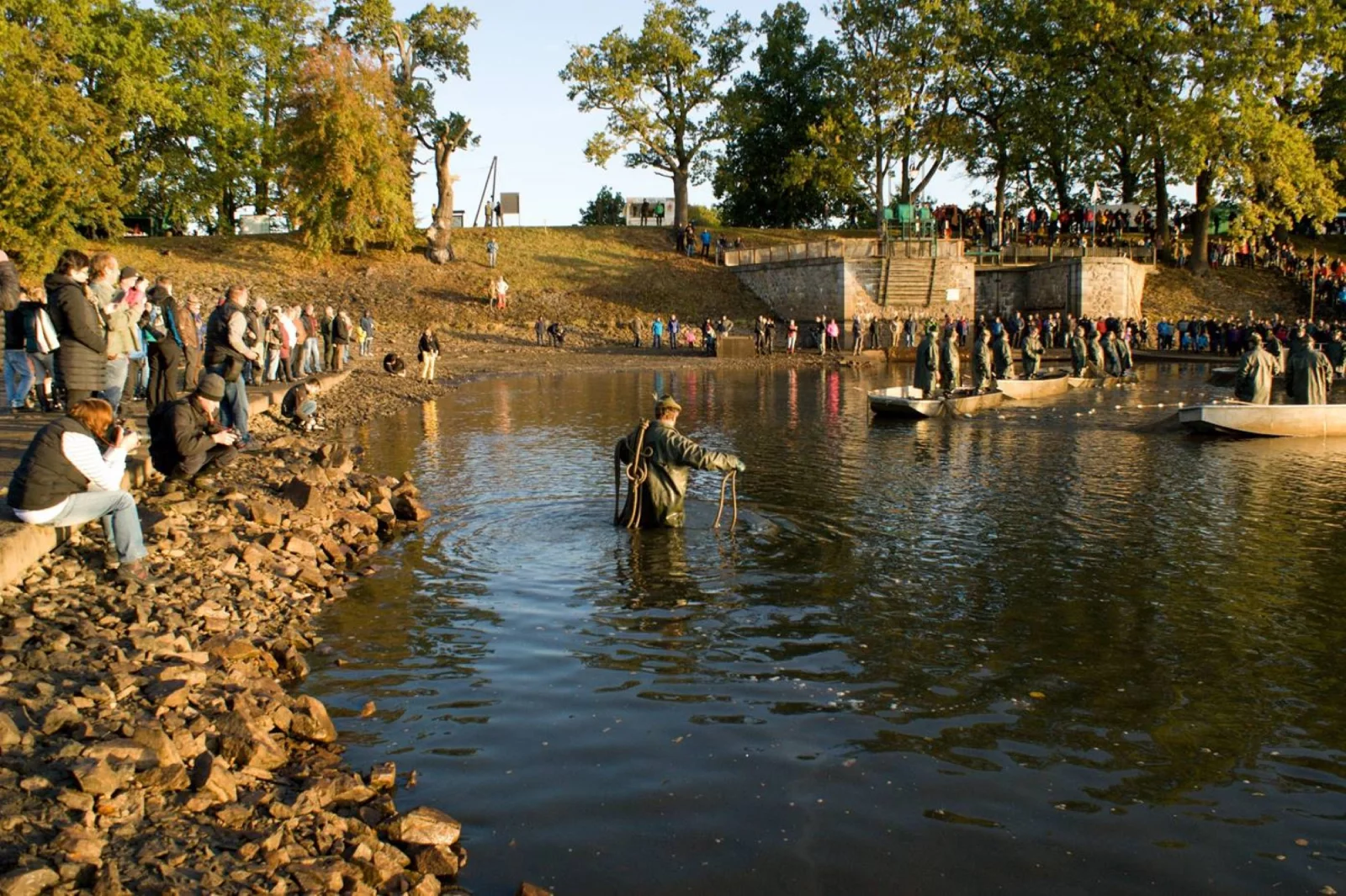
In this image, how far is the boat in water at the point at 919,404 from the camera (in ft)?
83.4

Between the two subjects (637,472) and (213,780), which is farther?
(637,472)

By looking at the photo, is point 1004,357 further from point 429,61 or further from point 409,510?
point 429,61

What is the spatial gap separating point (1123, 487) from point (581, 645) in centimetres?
1060

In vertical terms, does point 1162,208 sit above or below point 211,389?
above

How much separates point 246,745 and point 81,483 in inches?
149

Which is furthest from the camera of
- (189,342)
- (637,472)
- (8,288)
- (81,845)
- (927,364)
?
(927,364)

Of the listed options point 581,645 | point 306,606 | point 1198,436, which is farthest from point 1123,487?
point 306,606

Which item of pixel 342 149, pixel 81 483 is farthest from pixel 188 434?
pixel 342 149

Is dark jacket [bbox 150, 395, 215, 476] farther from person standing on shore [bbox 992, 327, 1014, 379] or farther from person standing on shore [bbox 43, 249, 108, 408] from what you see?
person standing on shore [bbox 992, 327, 1014, 379]

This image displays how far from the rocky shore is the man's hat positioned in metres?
2.53

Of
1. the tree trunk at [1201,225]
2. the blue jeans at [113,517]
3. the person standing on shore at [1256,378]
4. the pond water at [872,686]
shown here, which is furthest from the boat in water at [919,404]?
the tree trunk at [1201,225]

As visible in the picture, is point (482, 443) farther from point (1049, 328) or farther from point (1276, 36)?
point (1276, 36)

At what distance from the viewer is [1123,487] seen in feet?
54.3

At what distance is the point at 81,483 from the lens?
896 centimetres
